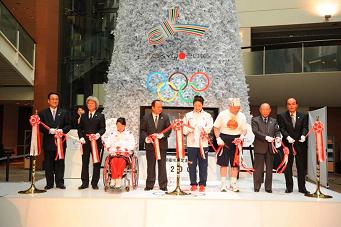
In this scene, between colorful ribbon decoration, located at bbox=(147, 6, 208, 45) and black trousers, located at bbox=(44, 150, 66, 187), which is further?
colorful ribbon decoration, located at bbox=(147, 6, 208, 45)

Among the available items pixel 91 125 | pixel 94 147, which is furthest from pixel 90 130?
pixel 94 147

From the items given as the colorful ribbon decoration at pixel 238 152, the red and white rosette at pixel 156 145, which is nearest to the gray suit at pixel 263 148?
the colorful ribbon decoration at pixel 238 152

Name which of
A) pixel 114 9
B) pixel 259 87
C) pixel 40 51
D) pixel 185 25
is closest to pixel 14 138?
pixel 40 51

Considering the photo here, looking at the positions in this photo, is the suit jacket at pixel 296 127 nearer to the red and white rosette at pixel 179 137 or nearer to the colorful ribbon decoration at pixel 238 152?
the colorful ribbon decoration at pixel 238 152

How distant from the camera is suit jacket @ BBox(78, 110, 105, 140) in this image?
221 inches

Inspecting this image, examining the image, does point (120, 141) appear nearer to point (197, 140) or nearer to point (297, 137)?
point (197, 140)

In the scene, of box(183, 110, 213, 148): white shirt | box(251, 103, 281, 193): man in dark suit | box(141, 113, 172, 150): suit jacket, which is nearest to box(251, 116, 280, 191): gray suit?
box(251, 103, 281, 193): man in dark suit

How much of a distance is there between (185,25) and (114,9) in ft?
23.0

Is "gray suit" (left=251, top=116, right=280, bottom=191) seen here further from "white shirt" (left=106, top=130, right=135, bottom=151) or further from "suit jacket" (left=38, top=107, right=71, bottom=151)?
"suit jacket" (left=38, top=107, right=71, bottom=151)

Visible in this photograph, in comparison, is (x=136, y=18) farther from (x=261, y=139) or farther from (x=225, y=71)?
(x=261, y=139)

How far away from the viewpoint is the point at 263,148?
5.64m

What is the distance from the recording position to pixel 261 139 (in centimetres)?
561

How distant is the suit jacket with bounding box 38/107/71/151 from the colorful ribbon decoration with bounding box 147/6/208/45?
247 centimetres

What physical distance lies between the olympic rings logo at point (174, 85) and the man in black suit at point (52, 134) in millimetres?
2079
